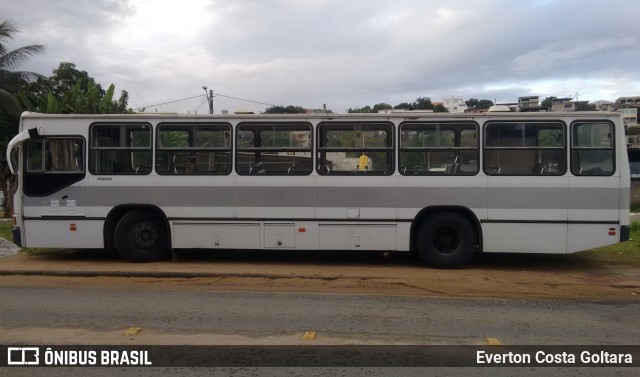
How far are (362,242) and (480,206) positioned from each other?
7.11ft

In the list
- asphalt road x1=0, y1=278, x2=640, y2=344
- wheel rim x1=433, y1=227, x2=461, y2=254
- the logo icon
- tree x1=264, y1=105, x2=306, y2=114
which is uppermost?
tree x1=264, y1=105, x2=306, y2=114

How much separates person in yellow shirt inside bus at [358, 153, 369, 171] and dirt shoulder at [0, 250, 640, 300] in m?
1.83

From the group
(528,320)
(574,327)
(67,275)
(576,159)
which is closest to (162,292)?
(67,275)

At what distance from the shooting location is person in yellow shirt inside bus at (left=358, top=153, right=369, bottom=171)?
964 centimetres

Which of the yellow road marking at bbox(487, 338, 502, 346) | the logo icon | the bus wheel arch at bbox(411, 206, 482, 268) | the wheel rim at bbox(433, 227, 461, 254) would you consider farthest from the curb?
the logo icon

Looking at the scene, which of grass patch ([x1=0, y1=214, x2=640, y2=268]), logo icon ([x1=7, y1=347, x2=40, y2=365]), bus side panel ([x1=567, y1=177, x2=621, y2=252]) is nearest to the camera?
logo icon ([x1=7, y1=347, x2=40, y2=365])

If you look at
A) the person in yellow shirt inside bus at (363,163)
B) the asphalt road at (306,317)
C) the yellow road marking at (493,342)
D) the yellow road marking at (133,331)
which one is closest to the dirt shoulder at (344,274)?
the asphalt road at (306,317)

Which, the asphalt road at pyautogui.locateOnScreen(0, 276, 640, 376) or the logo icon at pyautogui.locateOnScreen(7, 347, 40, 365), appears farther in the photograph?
the asphalt road at pyautogui.locateOnScreen(0, 276, 640, 376)

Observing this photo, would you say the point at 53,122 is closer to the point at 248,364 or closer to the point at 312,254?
the point at 312,254

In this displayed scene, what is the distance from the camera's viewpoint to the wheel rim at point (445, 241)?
9.61 meters

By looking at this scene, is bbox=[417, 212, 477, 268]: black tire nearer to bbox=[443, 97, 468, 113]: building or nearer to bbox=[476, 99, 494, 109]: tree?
bbox=[443, 97, 468, 113]: building

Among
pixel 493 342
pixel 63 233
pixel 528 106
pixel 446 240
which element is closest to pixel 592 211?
pixel 446 240

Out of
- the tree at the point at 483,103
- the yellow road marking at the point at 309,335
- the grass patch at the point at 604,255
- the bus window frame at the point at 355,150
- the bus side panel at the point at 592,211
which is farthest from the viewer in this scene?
the tree at the point at 483,103

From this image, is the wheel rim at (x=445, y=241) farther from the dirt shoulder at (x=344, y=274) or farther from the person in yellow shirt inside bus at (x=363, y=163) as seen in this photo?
the person in yellow shirt inside bus at (x=363, y=163)
